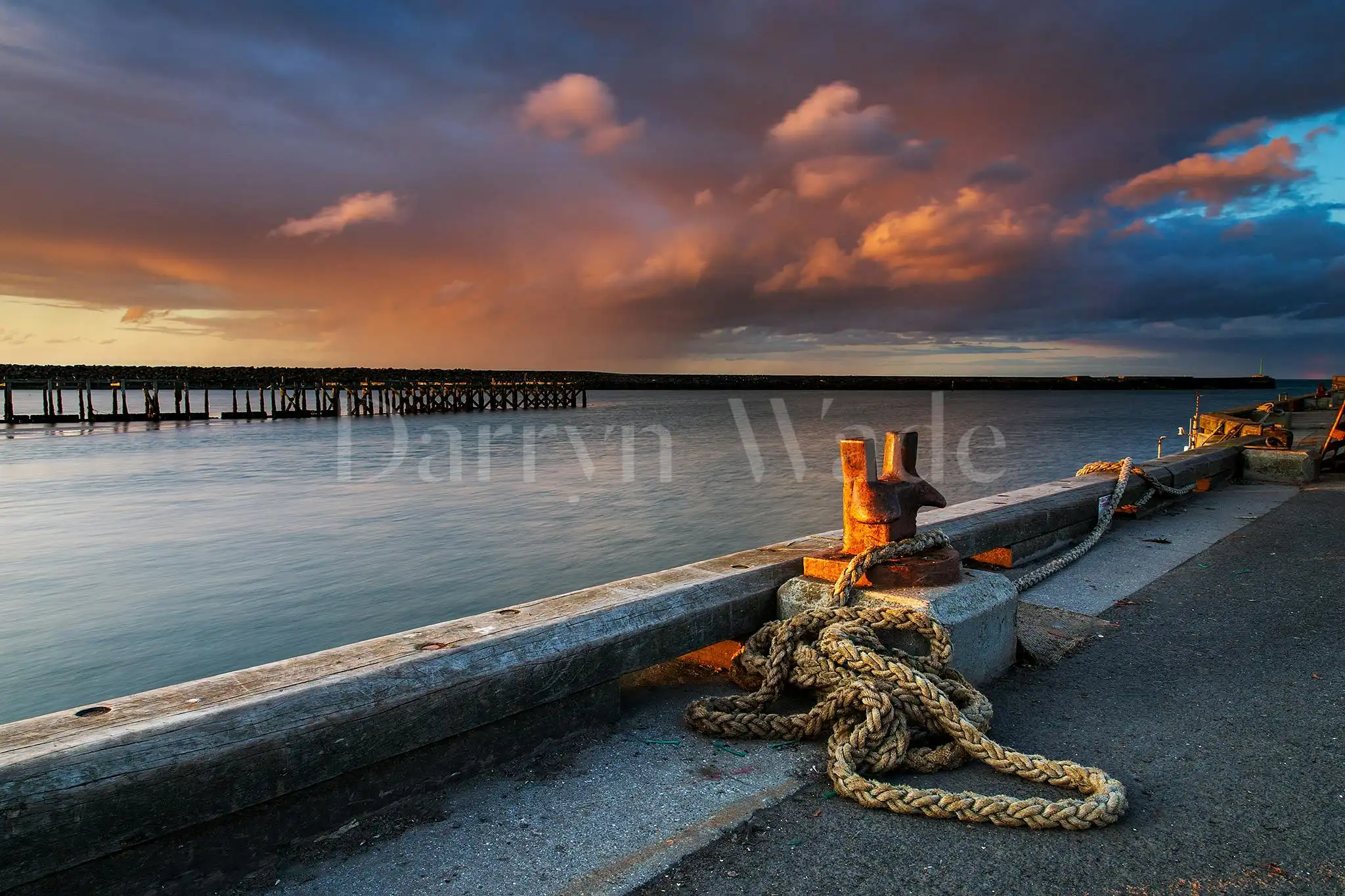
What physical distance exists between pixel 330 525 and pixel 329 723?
48.8 feet

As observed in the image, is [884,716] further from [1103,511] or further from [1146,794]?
[1103,511]

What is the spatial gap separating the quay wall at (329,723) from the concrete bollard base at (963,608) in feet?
0.79

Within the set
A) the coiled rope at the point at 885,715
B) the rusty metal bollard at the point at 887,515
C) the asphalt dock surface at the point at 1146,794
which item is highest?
the rusty metal bollard at the point at 887,515

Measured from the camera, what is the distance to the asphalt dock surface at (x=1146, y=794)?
2.28 meters

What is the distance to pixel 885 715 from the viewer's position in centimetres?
294

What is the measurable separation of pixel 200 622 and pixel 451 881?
8987 millimetres

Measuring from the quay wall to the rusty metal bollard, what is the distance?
55cm

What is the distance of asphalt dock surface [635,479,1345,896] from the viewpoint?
7.48 feet

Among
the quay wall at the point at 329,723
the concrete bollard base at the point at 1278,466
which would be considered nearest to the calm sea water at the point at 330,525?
the quay wall at the point at 329,723

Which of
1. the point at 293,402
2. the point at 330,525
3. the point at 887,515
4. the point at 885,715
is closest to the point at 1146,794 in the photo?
the point at 885,715

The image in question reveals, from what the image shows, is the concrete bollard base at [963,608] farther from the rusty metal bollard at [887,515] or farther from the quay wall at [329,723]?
the quay wall at [329,723]

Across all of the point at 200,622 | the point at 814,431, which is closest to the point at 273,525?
the point at 200,622

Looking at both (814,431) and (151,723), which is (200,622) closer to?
(151,723)

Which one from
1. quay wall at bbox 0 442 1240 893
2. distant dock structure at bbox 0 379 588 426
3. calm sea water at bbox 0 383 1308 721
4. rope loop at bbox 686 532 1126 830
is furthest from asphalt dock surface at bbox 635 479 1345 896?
distant dock structure at bbox 0 379 588 426
